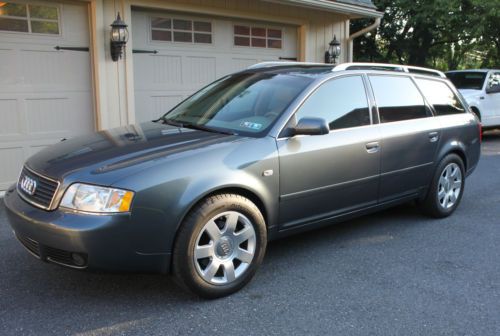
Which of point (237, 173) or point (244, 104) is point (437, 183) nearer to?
point (244, 104)

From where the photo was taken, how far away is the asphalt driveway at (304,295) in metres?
3.06

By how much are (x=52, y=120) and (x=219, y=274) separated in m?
4.18

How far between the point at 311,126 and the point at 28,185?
203 centimetres

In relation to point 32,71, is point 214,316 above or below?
below

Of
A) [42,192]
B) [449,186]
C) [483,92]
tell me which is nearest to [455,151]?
[449,186]

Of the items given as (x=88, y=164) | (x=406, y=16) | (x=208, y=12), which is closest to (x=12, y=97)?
(x=208, y=12)

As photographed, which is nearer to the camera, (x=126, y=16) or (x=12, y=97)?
(x=12, y=97)

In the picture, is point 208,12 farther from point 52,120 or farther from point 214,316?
point 214,316

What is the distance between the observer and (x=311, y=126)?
368 centimetres

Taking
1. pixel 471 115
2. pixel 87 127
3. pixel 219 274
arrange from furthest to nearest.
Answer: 1. pixel 87 127
2. pixel 471 115
3. pixel 219 274

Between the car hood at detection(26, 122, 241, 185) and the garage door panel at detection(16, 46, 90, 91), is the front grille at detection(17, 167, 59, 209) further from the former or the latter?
the garage door panel at detection(16, 46, 90, 91)

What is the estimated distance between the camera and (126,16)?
22.8 feet

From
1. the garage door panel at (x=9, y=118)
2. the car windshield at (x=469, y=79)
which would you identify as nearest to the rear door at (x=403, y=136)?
→ the garage door panel at (x=9, y=118)

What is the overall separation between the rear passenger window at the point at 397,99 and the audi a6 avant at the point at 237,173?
0.01 m
